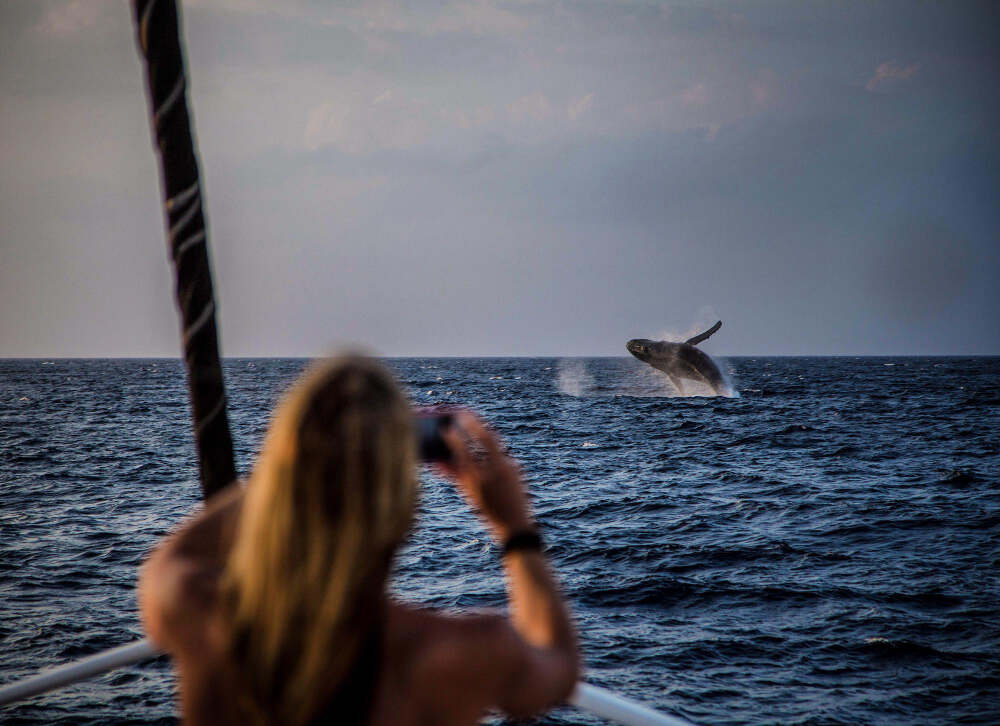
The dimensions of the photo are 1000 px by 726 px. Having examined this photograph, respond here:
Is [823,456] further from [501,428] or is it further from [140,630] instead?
[140,630]

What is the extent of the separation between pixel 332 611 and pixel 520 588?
1.32 ft

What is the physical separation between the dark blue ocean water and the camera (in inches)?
275

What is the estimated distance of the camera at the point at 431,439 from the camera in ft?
4.66

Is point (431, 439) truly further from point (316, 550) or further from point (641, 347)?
point (641, 347)

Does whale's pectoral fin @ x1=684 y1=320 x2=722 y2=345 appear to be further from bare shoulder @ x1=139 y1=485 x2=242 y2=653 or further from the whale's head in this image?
bare shoulder @ x1=139 y1=485 x2=242 y2=653

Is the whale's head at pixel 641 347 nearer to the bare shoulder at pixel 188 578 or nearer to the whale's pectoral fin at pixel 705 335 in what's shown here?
the whale's pectoral fin at pixel 705 335

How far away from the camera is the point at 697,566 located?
12.2 metres

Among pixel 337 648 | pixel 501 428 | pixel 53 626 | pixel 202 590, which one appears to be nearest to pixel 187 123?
pixel 202 590

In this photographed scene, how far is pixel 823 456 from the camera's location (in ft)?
79.3

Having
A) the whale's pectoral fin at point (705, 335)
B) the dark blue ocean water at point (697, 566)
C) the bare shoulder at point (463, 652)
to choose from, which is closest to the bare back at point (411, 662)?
the bare shoulder at point (463, 652)

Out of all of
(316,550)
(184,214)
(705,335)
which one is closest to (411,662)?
(316,550)

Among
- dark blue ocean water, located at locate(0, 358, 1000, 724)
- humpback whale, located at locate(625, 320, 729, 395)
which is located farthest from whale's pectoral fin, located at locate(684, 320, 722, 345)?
dark blue ocean water, located at locate(0, 358, 1000, 724)

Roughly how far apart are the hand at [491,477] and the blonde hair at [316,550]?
0.68 ft

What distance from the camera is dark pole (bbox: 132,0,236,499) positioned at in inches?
75.0
